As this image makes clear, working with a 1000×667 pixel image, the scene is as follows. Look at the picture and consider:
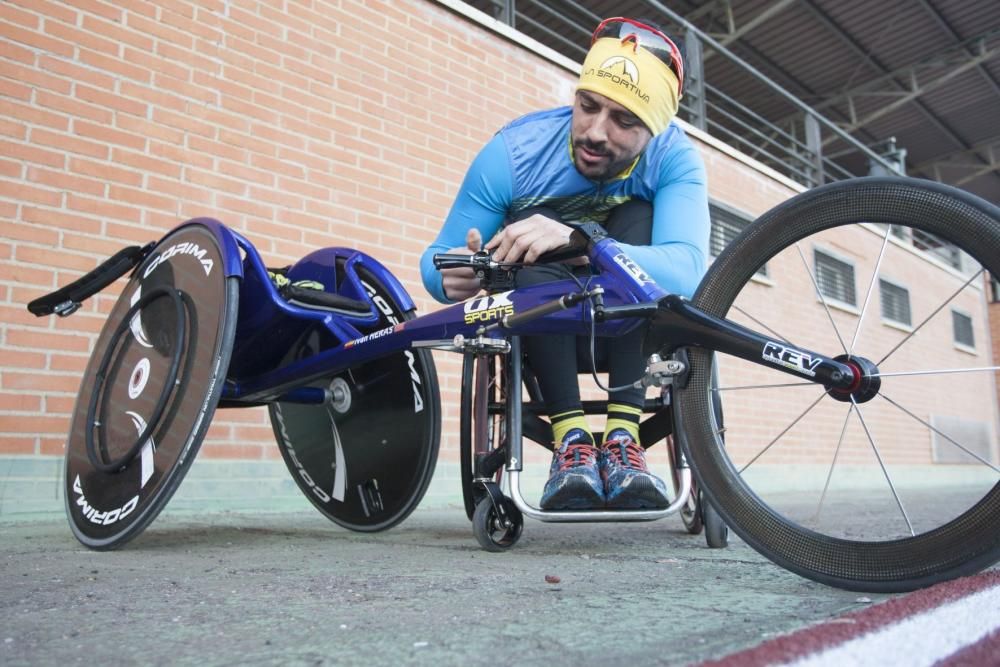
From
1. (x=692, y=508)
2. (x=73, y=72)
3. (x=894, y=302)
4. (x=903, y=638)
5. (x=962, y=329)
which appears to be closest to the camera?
(x=903, y=638)

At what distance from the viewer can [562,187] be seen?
79.4 inches

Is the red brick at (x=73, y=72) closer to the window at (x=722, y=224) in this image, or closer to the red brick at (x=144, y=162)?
the red brick at (x=144, y=162)

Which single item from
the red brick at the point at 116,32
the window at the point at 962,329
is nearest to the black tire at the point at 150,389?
the red brick at the point at 116,32

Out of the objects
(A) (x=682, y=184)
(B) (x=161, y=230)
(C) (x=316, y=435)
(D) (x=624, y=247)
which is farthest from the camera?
(B) (x=161, y=230)

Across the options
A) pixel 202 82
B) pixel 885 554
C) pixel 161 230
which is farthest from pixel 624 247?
pixel 202 82

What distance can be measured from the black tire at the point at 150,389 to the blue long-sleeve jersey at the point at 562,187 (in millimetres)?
561

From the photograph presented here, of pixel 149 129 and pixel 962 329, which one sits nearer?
pixel 149 129

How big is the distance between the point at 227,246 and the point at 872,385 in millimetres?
1369

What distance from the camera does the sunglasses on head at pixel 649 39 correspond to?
185 centimetres

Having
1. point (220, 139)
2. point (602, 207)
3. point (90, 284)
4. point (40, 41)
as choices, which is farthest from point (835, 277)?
point (90, 284)

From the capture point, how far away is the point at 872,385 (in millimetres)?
1318

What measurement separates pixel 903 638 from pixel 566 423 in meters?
1.14

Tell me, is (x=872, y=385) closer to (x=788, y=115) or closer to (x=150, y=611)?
(x=150, y=611)

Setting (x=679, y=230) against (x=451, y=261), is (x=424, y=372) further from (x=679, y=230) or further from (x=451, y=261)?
(x=679, y=230)
